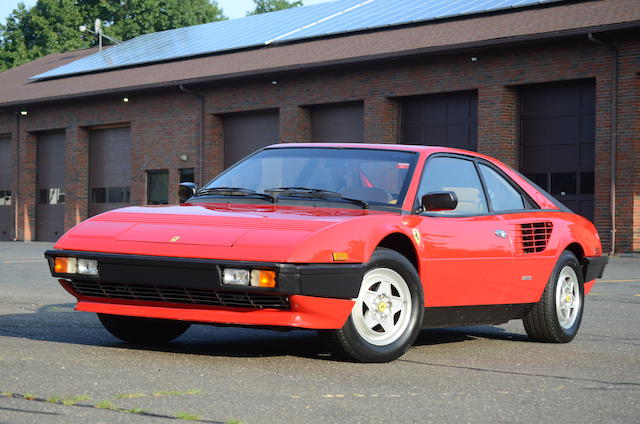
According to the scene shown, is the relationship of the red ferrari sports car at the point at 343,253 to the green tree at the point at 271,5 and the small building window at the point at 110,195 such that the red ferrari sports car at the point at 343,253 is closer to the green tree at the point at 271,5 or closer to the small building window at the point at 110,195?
the small building window at the point at 110,195

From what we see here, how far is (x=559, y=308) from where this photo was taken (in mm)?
7918

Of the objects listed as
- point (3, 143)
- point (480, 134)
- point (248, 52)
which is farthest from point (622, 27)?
point (3, 143)

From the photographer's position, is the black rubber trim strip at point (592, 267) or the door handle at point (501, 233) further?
the black rubber trim strip at point (592, 267)

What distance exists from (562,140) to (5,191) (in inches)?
946

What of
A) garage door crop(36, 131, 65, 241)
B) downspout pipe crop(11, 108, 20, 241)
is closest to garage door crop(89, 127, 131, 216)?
garage door crop(36, 131, 65, 241)

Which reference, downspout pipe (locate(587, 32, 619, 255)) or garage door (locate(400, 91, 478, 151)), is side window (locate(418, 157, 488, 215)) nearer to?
downspout pipe (locate(587, 32, 619, 255))

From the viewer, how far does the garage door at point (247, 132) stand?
32.8m

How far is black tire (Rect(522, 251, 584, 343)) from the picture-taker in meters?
7.77

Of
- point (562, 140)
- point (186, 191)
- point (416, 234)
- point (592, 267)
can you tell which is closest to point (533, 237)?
point (592, 267)

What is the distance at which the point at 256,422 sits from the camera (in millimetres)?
4293

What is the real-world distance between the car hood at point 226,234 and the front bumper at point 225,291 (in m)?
0.07

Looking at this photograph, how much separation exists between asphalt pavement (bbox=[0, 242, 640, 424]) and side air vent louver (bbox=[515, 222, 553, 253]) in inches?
27.6

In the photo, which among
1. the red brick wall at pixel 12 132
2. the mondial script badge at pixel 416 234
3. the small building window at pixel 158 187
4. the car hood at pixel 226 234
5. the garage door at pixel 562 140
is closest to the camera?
the car hood at pixel 226 234

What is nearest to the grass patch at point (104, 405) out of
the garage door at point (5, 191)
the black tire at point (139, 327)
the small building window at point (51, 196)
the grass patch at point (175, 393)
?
the grass patch at point (175, 393)
